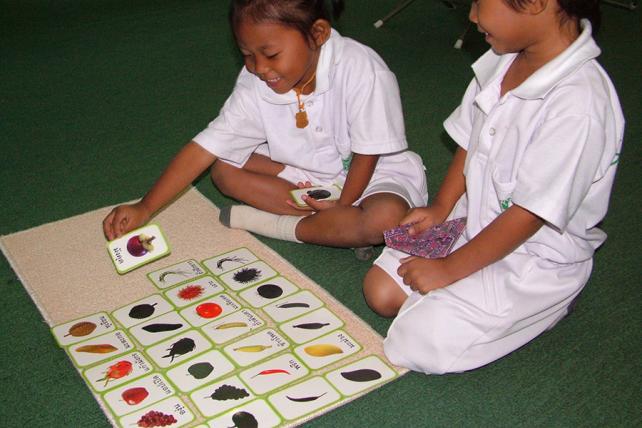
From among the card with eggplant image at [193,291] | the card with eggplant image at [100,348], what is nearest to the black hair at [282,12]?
the card with eggplant image at [193,291]

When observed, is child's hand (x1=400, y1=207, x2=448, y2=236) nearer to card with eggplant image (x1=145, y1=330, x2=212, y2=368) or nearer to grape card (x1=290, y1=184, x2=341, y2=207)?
grape card (x1=290, y1=184, x2=341, y2=207)

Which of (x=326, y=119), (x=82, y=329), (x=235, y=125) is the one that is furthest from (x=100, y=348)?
(x=326, y=119)

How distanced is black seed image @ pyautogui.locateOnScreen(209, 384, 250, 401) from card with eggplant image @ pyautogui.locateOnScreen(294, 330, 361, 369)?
A: 0.13 metres

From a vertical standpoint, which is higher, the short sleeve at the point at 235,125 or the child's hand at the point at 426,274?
the short sleeve at the point at 235,125

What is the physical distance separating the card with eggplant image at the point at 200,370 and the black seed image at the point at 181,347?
0.03 m

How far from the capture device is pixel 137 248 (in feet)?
4.57

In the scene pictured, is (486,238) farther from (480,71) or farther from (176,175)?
(176,175)

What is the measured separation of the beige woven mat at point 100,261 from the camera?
4.52 feet

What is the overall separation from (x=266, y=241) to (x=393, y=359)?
1.63 feet

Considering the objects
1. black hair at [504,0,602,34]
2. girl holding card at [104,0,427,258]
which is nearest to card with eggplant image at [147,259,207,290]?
girl holding card at [104,0,427,258]

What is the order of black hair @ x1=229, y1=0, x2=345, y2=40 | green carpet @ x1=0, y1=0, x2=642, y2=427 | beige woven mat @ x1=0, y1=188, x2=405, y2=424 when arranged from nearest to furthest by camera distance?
green carpet @ x1=0, y1=0, x2=642, y2=427, black hair @ x1=229, y1=0, x2=345, y2=40, beige woven mat @ x1=0, y1=188, x2=405, y2=424

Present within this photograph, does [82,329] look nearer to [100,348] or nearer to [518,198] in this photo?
[100,348]

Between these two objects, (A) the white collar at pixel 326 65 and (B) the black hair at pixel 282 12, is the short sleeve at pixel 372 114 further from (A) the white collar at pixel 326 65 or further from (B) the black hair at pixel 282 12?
(B) the black hair at pixel 282 12

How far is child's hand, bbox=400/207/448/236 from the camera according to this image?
138 cm
